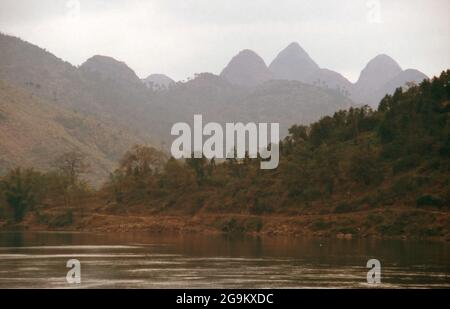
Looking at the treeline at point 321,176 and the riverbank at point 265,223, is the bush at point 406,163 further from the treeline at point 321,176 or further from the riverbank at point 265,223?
the riverbank at point 265,223

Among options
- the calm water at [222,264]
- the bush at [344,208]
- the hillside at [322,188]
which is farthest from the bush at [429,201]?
the calm water at [222,264]

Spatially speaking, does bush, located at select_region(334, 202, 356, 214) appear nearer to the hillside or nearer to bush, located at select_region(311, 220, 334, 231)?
the hillside

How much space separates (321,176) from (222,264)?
63.6 metres

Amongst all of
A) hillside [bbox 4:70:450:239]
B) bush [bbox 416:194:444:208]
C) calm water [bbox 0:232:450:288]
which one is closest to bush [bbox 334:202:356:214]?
hillside [bbox 4:70:450:239]

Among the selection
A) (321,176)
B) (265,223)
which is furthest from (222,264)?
(321,176)

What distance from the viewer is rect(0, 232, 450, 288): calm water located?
2044 inches

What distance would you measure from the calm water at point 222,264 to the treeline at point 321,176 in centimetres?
2548

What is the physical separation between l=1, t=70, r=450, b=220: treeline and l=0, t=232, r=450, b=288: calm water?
25479 mm

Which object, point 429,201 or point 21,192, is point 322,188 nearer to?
point 429,201

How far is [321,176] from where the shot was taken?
12650cm

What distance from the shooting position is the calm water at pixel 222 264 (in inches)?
2044

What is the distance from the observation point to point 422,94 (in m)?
135

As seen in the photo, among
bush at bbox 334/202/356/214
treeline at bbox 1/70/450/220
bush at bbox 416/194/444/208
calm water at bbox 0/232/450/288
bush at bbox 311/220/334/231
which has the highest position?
treeline at bbox 1/70/450/220
